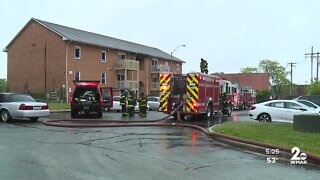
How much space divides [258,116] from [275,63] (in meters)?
107

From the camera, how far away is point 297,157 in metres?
9.45

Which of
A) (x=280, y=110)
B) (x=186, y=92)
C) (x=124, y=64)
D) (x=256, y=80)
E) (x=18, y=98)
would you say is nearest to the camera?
(x=18, y=98)

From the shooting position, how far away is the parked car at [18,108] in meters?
18.4

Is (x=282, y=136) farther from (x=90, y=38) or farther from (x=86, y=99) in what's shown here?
(x=90, y=38)

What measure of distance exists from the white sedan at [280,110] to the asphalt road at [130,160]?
24.7 ft

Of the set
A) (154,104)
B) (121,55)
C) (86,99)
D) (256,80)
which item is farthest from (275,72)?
(86,99)

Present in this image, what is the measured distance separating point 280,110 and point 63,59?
99.4 ft

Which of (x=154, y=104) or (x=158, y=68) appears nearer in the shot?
(x=154, y=104)

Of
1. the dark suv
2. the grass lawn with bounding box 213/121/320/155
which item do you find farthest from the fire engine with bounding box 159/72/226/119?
the grass lawn with bounding box 213/121/320/155

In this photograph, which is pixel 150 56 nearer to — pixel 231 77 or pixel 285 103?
pixel 285 103

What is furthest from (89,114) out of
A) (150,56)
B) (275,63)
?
(275,63)

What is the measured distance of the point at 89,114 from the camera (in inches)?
934

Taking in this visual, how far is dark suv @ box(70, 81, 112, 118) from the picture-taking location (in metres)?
22.7

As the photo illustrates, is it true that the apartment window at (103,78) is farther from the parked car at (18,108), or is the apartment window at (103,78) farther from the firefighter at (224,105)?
the parked car at (18,108)
